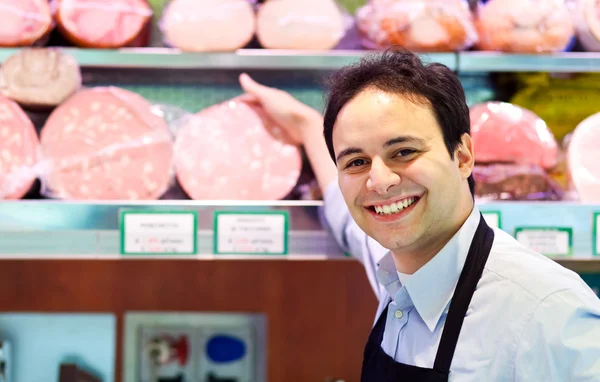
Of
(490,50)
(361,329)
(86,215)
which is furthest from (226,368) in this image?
(490,50)

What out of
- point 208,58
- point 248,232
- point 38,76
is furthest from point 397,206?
point 38,76

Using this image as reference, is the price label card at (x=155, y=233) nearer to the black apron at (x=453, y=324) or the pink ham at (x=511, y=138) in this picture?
the black apron at (x=453, y=324)

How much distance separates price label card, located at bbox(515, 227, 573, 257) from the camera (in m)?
1.47

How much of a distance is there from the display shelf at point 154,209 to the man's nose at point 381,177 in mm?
491

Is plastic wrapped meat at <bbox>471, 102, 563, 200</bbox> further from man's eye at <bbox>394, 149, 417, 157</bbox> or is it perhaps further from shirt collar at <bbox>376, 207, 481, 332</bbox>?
man's eye at <bbox>394, 149, 417, 157</bbox>

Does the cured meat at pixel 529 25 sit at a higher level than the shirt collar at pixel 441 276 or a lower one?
higher

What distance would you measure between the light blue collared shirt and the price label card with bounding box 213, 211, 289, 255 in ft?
1.09

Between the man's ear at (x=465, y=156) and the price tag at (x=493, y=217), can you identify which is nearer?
the man's ear at (x=465, y=156)

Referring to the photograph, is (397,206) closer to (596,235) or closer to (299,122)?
(299,122)

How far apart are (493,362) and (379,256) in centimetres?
42

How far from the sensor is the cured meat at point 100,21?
1.49 m

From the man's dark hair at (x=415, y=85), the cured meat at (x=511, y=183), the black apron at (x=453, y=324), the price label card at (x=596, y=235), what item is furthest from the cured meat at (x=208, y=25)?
the price label card at (x=596, y=235)

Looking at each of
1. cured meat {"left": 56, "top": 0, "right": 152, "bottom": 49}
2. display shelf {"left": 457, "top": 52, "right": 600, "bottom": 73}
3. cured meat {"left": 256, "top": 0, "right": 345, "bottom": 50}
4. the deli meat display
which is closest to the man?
the deli meat display

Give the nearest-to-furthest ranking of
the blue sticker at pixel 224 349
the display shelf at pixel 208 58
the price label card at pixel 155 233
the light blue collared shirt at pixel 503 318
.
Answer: the light blue collared shirt at pixel 503 318 < the price label card at pixel 155 233 < the display shelf at pixel 208 58 < the blue sticker at pixel 224 349
